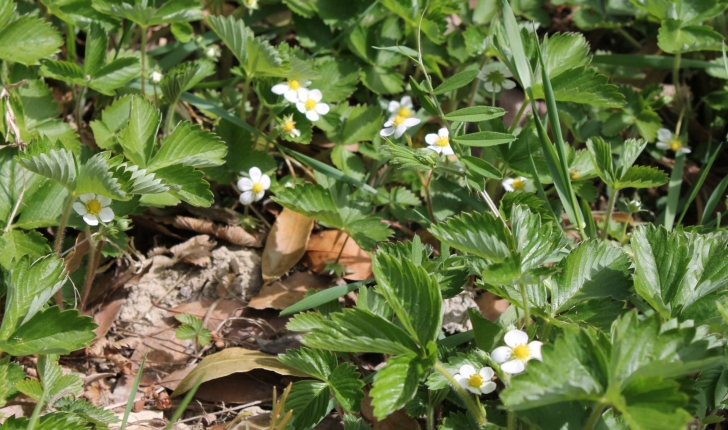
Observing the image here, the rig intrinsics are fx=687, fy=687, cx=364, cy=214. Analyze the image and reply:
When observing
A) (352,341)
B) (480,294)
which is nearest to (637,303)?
(480,294)

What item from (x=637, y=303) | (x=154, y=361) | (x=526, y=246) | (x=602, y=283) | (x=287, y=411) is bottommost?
(x=154, y=361)

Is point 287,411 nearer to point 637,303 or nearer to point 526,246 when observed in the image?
point 526,246

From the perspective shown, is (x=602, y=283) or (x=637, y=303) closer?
(x=602, y=283)

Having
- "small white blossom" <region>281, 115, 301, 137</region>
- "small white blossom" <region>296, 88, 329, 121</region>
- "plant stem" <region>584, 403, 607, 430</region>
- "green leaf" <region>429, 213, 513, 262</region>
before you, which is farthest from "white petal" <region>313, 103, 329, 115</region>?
"plant stem" <region>584, 403, 607, 430</region>

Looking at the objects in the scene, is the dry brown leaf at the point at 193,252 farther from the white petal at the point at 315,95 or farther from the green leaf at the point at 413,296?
the green leaf at the point at 413,296

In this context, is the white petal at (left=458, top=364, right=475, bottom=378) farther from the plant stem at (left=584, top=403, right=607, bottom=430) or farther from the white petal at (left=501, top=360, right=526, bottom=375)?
the plant stem at (left=584, top=403, right=607, bottom=430)

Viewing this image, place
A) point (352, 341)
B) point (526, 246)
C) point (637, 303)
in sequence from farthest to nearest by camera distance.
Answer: point (637, 303) < point (526, 246) < point (352, 341)

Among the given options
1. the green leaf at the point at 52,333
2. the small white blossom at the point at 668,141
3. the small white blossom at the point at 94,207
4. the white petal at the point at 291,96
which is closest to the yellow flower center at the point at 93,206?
the small white blossom at the point at 94,207

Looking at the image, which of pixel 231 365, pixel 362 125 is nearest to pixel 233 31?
pixel 362 125
